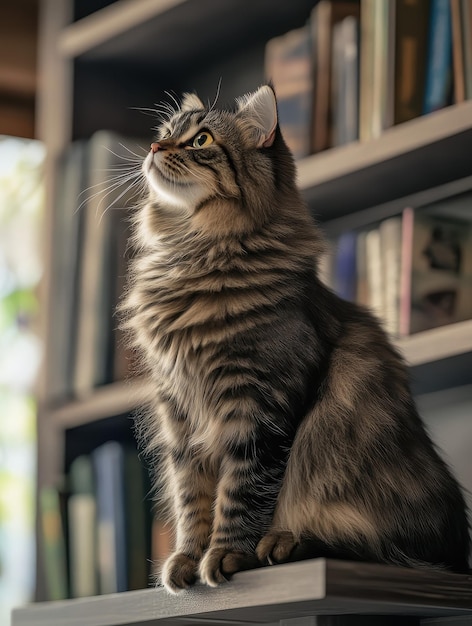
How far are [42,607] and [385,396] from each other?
0.65 metres

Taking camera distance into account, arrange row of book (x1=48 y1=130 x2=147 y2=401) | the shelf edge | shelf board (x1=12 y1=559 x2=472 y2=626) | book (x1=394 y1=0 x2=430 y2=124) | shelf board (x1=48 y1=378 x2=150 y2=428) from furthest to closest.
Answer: row of book (x1=48 y1=130 x2=147 y2=401)
shelf board (x1=48 y1=378 x2=150 y2=428)
book (x1=394 y1=0 x2=430 y2=124)
the shelf edge
shelf board (x1=12 y1=559 x2=472 y2=626)

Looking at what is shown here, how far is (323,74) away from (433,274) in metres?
0.42

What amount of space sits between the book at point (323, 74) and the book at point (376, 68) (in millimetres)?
81

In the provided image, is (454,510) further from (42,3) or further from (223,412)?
(42,3)

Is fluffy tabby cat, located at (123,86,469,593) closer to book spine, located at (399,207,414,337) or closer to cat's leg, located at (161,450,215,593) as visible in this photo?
cat's leg, located at (161,450,215,593)

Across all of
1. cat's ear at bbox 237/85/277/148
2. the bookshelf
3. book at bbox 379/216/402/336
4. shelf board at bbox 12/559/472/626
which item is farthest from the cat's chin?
shelf board at bbox 12/559/472/626

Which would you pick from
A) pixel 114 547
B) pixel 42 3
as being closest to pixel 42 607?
pixel 114 547

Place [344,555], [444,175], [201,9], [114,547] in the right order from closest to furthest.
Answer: [344,555] < [444,175] < [114,547] < [201,9]

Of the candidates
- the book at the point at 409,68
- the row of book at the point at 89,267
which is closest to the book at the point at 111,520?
the row of book at the point at 89,267

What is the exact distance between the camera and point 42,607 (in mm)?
1583

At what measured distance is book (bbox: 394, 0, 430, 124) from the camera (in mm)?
1636

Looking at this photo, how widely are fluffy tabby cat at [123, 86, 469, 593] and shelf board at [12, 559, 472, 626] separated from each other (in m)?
0.04

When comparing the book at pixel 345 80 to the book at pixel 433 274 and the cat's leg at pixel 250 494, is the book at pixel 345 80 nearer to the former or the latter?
the book at pixel 433 274

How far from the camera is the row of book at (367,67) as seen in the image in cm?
160
